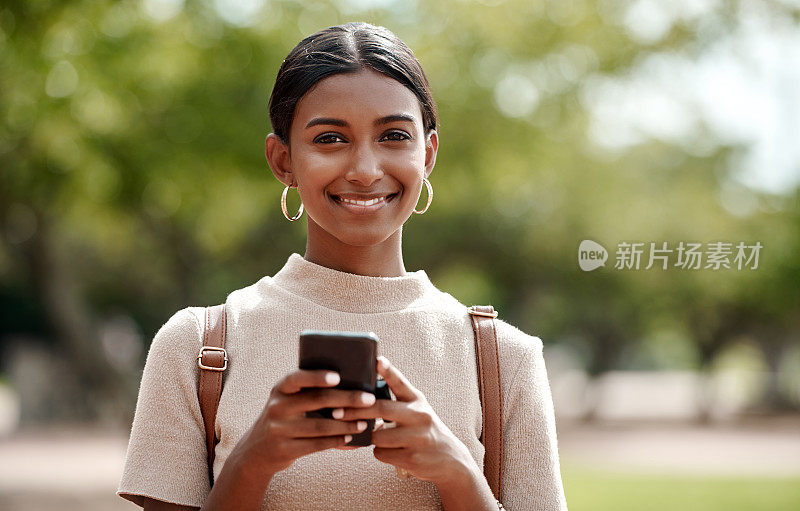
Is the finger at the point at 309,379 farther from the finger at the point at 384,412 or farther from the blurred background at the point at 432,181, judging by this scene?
the blurred background at the point at 432,181

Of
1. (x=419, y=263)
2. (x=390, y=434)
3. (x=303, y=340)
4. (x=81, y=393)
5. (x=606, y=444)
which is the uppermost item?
(x=419, y=263)

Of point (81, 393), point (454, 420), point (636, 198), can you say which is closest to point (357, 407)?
point (454, 420)

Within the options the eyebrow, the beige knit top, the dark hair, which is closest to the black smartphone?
the beige knit top

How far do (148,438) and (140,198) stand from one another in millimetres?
10057

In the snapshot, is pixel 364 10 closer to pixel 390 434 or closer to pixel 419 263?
pixel 390 434

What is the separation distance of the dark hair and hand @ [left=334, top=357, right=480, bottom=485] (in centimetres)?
79

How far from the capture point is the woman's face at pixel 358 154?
225cm

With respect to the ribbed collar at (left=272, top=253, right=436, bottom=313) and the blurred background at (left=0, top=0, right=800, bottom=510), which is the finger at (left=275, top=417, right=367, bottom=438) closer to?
the ribbed collar at (left=272, top=253, right=436, bottom=313)

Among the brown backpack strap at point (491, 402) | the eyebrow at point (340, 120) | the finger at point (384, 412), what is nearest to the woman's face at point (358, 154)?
the eyebrow at point (340, 120)

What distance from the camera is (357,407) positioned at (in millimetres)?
1821

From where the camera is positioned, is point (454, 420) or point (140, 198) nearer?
point (454, 420)

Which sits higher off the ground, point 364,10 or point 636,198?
point 636,198

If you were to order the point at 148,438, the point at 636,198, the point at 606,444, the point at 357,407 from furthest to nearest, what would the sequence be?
the point at 606,444 → the point at 636,198 → the point at 148,438 → the point at 357,407

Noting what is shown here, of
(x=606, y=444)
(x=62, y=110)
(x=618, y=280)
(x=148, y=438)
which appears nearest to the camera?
(x=148, y=438)
